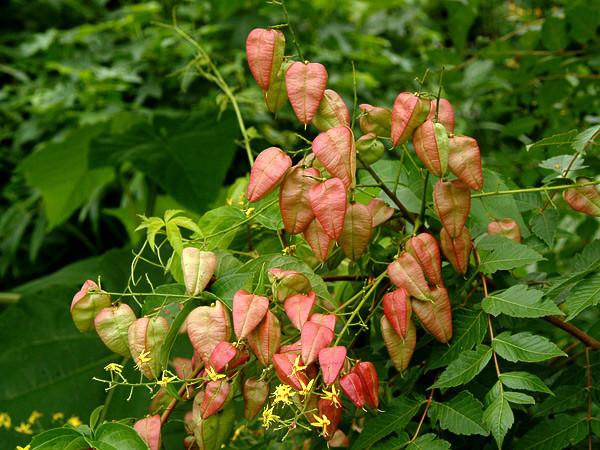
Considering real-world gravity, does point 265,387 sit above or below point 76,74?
above

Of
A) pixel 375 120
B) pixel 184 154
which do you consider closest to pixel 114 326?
pixel 375 120

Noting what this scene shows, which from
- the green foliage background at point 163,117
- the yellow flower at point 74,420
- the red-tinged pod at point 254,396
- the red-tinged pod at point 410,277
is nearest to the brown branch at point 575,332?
the green foliage background at point 163,117

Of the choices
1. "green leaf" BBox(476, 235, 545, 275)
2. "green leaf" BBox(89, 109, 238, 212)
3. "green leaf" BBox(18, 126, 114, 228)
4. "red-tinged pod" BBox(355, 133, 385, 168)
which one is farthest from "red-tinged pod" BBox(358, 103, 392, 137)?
"green leaf" BBox(18, 126, 114, 228)

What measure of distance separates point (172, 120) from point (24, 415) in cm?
53

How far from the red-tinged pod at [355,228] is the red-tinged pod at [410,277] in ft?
0.09

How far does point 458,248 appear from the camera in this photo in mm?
526

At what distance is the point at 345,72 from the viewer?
2084mm

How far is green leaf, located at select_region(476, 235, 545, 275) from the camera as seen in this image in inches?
20.8

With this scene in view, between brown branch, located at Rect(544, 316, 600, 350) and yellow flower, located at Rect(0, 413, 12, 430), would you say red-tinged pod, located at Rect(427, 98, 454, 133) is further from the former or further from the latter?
yellow flower, located at Rect(0, 413, 12, 430)

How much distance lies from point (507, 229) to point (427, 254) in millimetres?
121

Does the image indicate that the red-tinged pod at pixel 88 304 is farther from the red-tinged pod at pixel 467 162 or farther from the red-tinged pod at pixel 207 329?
the red-tinged pod at pixel 467 162

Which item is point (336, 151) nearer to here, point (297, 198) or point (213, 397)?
point (297, 198)

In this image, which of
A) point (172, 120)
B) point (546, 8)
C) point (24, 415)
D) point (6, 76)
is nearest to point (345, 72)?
point (546, 8)

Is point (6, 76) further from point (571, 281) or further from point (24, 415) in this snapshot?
point (571, 281)
